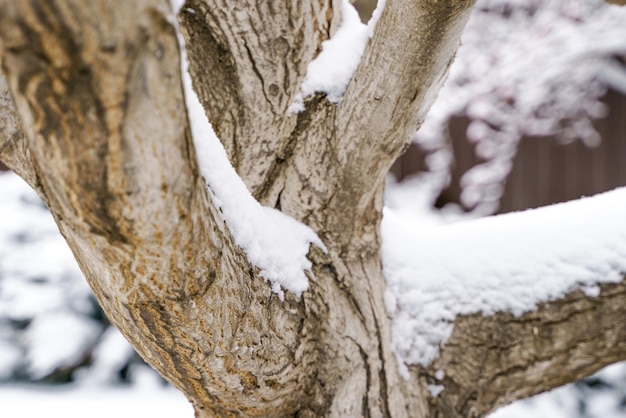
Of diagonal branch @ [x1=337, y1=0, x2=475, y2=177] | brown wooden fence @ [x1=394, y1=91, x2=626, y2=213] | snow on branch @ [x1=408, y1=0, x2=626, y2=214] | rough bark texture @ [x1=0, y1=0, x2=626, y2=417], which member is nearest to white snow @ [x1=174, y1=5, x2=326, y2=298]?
rough bark texture @ [x1=0, y1=0, x2=626, y2=417]

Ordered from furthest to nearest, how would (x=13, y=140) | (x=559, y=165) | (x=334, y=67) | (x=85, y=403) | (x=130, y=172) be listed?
(x=559, y=165)
(x=85, y=403)
(x=334, y=67)
(x=13, y=140)
(x=130, y=172)

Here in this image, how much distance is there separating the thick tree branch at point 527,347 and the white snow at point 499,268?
0.02 m

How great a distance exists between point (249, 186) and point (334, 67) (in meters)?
0.30

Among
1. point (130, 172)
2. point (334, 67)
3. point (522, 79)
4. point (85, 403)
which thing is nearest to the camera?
point (130, 172)

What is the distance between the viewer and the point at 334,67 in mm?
1115

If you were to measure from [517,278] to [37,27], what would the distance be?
3.42 feet

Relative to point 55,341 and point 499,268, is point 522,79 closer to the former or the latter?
point 499,268

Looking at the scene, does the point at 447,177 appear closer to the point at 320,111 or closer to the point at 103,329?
the point at 103,329

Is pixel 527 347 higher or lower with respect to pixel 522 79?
lower

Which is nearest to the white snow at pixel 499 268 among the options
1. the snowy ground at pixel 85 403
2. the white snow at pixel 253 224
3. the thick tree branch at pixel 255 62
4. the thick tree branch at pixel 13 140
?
the white snow at pixel 253 224

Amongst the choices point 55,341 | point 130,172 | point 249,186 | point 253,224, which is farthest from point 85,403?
point 130,172

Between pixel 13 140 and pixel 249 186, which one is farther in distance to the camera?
pixel 249 186

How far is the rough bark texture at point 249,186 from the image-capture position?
48 cm

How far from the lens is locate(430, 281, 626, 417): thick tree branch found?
118 cm
